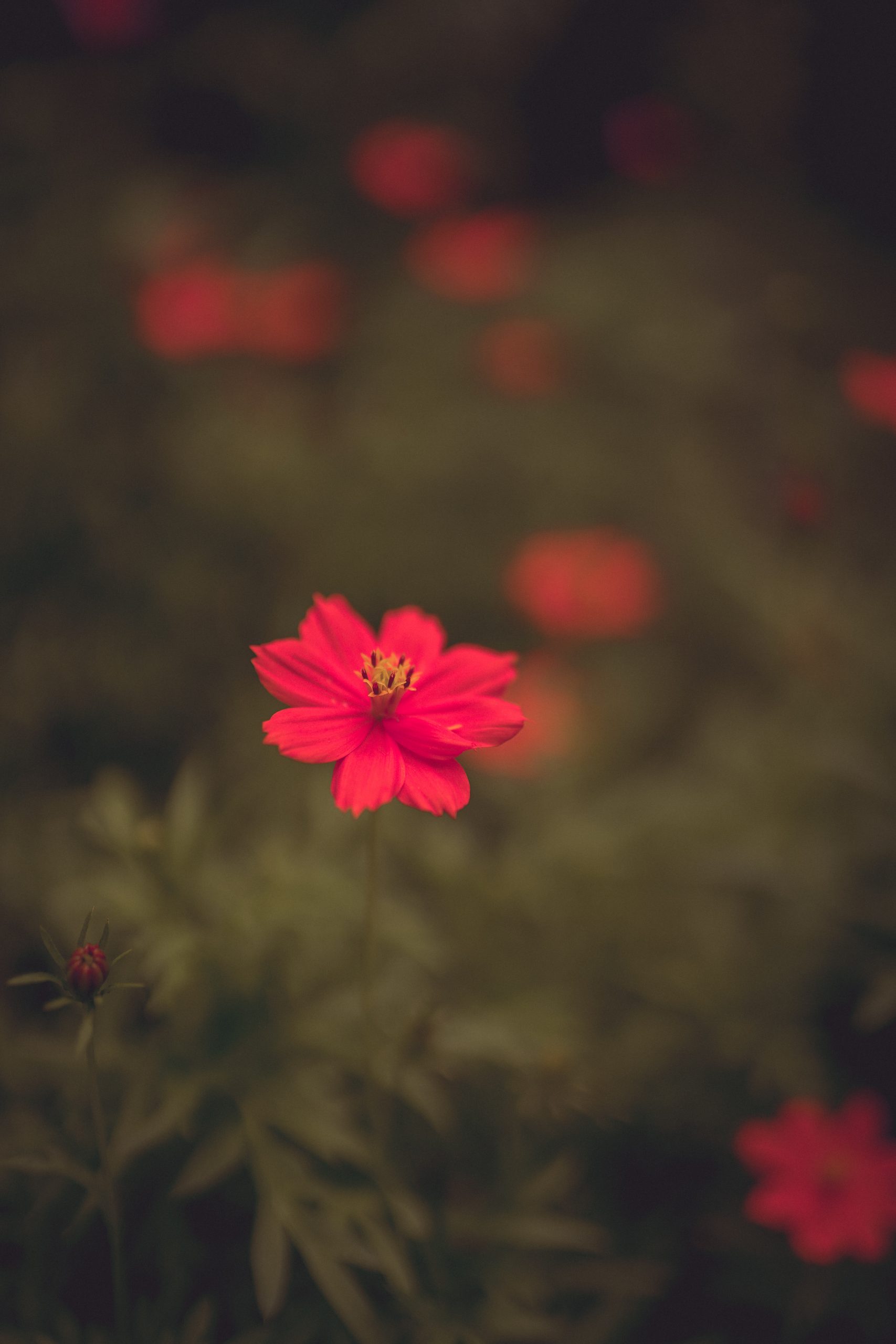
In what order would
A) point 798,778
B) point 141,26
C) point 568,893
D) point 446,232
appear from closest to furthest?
1. point 568,893
2. point 798,778
3. point 446,232
4. point 141,26

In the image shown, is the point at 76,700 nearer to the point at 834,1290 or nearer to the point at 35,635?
the point at 35,635

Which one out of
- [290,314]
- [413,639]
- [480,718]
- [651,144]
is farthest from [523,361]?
[480,718]

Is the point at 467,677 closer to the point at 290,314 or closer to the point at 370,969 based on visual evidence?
the point at 370,969

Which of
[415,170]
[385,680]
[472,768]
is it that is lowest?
[385,680]

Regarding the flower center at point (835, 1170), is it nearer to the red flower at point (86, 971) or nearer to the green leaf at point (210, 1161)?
the green leaf at point (210, 1161)

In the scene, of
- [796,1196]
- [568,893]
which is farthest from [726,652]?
[796,1196]

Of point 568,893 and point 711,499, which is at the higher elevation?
point 711,499
